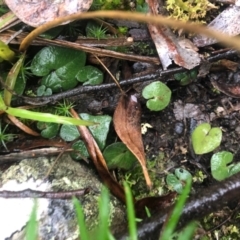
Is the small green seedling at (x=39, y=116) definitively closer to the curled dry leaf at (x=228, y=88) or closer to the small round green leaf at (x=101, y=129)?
the small round green leaf at (x=101, y=129)

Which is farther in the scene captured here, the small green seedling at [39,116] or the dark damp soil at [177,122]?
the dark damp soil at [177,122]

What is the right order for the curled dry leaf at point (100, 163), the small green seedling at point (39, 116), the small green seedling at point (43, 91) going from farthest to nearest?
the small green seedling at point (43, 91), the curled dry leaf at point (100, 163), the small green seedling at point (39, 116)

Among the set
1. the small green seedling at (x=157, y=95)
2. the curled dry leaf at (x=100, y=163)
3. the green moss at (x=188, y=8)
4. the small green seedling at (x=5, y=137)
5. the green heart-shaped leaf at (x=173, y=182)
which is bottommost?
the small green seedling at (x=5, y=137)

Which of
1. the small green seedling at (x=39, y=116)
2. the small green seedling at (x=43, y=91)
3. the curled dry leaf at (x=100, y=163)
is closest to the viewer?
the small green seedling at (x=39, y=116)

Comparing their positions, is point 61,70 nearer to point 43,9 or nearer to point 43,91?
point 43,91

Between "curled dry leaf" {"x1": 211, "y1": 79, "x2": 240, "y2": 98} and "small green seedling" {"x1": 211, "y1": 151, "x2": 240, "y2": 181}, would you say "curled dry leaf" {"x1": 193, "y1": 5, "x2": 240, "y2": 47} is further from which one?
"small green seedling" {"x1": 211, "y1": 151, "x2": 240, "y2": 181}

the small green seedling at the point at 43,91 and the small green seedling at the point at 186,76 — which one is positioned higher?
the small green seedling at the point at 186,76

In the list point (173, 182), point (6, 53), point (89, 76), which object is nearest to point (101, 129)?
point (89, 76)

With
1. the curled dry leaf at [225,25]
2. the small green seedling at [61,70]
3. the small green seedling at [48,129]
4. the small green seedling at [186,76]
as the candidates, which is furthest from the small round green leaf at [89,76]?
the curled dry leaf at [225,25]
